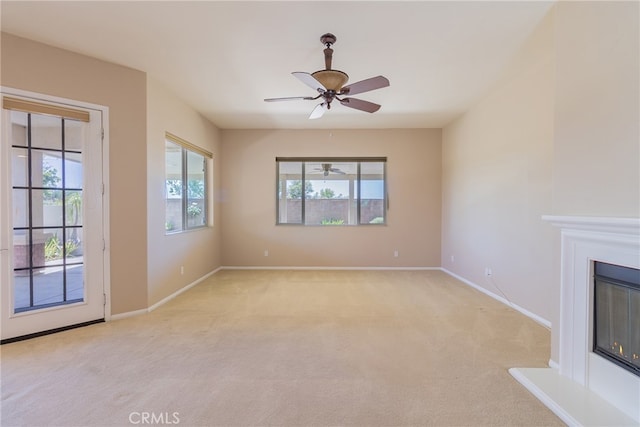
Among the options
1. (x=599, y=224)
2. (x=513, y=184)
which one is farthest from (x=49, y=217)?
(x=513, y=184)

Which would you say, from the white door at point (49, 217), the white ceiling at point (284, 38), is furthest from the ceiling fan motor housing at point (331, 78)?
the white door at point (49, 217)

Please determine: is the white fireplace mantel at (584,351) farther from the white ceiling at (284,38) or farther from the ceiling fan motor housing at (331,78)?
the ceiling fan motor housing at (331,78)

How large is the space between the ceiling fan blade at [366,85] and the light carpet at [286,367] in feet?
7.72

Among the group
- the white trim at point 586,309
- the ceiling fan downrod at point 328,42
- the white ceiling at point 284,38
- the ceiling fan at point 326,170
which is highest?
the white ceiling at point 284,38

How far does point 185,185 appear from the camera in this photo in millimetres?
4598

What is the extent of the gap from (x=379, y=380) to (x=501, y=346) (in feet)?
4.20

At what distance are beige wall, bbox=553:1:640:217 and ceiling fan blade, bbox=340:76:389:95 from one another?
4.23ft

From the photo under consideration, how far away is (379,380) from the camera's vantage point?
206cm

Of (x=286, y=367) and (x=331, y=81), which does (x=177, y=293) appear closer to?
(x=286, y=367)

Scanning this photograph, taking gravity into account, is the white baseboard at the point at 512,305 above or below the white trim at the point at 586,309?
below

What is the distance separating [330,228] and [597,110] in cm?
437

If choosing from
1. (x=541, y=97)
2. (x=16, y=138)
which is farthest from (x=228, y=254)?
(x=541, y=97)

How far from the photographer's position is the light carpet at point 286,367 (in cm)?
174

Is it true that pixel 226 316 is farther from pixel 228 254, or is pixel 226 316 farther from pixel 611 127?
pixel 611 127
